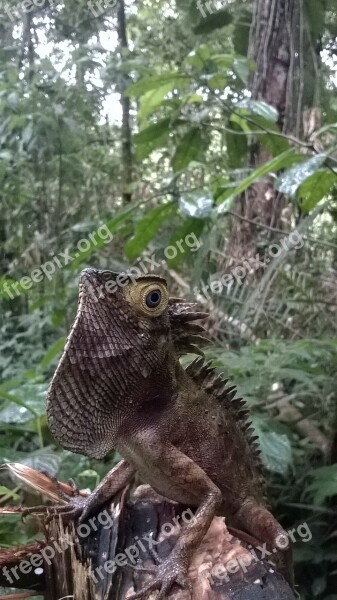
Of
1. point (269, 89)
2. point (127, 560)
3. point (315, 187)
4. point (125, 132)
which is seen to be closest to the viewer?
point (127, 560)

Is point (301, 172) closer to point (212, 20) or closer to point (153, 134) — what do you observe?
point (153, 134)

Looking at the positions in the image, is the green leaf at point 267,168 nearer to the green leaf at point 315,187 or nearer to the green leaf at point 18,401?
the green leaf at point 315,187

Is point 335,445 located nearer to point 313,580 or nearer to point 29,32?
point 313,580

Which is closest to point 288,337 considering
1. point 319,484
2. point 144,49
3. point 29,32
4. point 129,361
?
point 319,484

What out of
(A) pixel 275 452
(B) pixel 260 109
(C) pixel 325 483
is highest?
(B) pixel 260 109

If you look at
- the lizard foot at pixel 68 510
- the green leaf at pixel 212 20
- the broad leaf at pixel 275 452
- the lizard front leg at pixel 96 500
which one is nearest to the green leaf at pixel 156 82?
the green leaf at pixel 212 20

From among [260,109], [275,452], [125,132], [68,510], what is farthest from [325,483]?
[125,132]
